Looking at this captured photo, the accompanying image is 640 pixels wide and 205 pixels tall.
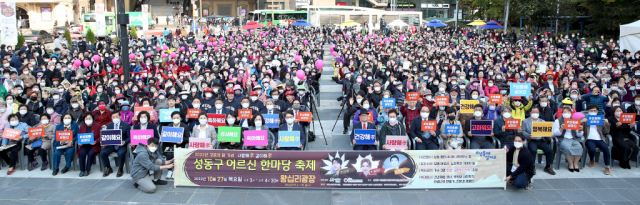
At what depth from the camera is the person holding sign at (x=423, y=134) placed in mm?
9897

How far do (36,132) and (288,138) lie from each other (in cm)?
549

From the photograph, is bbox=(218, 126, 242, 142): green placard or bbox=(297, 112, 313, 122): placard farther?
bbox=(297, 112, 313, 122): placard

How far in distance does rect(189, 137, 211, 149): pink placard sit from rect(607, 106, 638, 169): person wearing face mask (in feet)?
28.9

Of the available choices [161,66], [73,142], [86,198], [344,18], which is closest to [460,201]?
[86,198]

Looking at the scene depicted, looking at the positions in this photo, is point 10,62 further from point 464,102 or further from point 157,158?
point 464,102

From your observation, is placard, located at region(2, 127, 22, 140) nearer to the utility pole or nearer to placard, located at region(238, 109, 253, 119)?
the utility pole

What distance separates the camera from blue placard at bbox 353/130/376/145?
9570 millimetres

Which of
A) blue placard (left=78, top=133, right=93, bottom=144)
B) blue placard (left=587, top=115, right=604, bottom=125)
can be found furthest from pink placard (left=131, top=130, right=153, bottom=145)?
blue placard (left=587, top=115, right=604, bottom=125)

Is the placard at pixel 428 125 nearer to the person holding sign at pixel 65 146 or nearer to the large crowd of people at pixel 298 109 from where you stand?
the large crowd of people at pixel 298 109

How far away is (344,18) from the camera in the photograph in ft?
149

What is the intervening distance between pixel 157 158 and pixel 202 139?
949 mm

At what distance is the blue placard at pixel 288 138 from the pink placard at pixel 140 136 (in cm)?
270

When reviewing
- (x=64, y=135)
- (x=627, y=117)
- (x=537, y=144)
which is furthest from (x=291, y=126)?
(x=627, y=117)

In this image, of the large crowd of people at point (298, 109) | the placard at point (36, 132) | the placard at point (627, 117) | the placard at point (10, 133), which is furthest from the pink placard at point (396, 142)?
the placard at point (10, 133)
